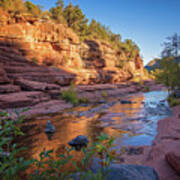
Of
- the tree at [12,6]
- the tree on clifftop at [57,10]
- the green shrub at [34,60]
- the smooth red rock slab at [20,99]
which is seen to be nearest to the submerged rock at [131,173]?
the smooth red rock slab at [20,99]

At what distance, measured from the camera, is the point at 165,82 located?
15961mm

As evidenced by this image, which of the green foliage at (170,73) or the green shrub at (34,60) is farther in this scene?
the green shrub at (34,60)

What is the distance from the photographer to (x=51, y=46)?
28.3 metres

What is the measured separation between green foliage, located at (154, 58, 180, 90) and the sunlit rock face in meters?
15.3

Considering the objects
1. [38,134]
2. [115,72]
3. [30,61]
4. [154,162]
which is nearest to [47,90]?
[30,61]

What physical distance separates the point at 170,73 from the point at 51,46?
21640 mm

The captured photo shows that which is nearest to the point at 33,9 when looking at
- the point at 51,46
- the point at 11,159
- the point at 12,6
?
the point at 12,6

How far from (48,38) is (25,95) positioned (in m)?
16.4

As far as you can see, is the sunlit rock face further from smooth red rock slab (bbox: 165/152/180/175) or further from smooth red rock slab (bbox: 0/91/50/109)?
smooth red rock slab (bbox: 165/152/180/175)

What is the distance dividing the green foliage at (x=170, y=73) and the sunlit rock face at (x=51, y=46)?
15.3 metres

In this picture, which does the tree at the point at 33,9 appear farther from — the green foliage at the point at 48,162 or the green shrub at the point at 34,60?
the green foliage at the point at 48,162

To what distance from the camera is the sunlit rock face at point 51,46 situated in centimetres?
2309

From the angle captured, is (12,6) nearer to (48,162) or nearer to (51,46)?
(51,46)

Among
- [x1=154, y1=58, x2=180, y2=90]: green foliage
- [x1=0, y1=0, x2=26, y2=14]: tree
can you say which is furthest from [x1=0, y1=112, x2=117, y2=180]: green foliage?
[x1=0, y1=0, x2=26, y2=14]: tree
